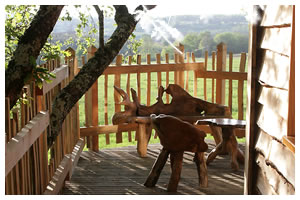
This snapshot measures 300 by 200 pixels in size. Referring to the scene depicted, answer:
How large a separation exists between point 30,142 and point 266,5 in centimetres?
184

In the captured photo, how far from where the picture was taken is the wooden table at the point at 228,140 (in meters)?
5.92

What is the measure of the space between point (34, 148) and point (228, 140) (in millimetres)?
3301

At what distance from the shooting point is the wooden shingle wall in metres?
2.37

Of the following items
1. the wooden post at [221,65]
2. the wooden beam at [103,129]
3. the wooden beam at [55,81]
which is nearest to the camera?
the wooden beam at [55,81]

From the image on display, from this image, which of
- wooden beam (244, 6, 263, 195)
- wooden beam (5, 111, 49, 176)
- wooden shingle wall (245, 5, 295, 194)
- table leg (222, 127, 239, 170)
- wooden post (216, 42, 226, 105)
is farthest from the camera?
wooden post (216, 42, 226, 105)

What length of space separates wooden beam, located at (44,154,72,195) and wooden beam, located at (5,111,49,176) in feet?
2.18

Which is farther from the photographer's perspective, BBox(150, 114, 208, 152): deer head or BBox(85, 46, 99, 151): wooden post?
BBox(85, 46, 99, 151): wooden post

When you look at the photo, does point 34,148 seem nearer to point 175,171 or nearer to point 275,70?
point 275,70

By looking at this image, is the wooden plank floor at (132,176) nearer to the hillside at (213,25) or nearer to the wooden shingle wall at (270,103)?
the wooden shingle wall at (270,103)

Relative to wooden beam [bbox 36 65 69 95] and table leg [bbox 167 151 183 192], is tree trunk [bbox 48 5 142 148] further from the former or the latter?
table leg [bbox 167 151 183 192]

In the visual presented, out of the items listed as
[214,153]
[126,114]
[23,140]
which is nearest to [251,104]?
[23,140]

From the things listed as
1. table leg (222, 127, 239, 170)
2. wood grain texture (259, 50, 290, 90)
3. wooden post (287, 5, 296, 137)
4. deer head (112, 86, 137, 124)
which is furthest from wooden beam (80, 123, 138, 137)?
wooden post (287, 5, 296, 137)

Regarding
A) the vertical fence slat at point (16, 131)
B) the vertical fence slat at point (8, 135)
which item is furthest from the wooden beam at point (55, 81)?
the vertical fence slat at point (8, 135)
